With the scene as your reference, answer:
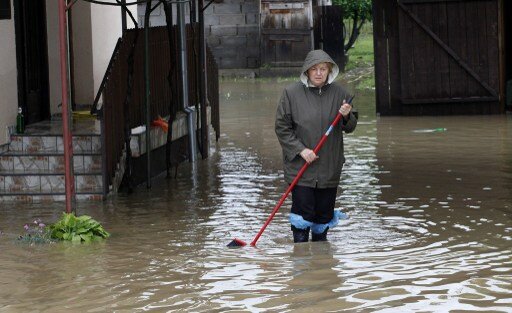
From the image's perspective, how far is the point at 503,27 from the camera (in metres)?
20.6

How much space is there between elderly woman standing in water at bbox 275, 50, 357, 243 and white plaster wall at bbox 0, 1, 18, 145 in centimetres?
482

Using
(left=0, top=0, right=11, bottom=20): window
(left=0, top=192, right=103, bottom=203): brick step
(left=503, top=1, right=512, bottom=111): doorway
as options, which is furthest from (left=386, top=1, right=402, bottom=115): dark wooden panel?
(left=0, top=192, right=103, bottom=203): brick step

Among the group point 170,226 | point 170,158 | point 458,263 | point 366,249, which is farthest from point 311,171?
point 170,158

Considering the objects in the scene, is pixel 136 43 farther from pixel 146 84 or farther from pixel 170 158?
pixel 170 158

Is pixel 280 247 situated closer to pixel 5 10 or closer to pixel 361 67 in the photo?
pixel 5 10

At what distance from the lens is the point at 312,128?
363 inches

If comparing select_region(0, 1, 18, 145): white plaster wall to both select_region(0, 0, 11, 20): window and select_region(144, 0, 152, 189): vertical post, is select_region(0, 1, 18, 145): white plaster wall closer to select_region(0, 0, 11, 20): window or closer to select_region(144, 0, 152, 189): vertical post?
select_region(0, 0, 11, 20): window

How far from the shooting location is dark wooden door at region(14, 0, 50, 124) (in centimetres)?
1398

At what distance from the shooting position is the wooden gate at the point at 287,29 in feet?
107

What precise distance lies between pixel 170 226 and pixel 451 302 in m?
4.03

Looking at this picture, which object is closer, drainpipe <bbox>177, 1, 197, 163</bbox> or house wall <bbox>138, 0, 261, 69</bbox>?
drainpipe <bbox>177, 1, 197, 163</bbox>

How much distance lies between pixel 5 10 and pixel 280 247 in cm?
522

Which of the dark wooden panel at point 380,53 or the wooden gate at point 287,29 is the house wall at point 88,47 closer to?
the dark wooden panel at point 380,53

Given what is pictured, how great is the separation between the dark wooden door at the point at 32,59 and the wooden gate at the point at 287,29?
57.6 ft
